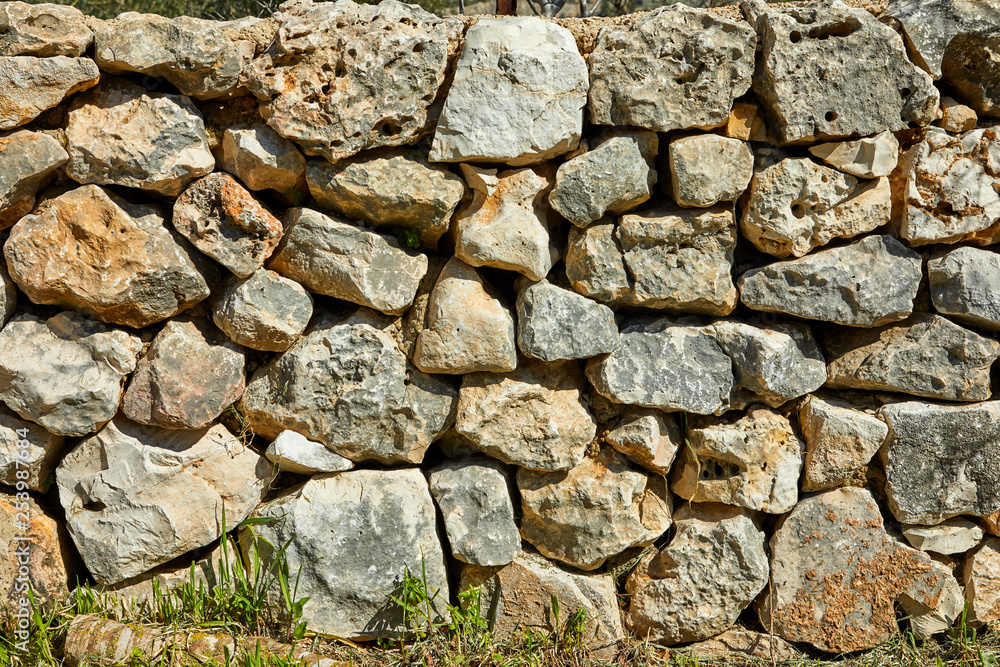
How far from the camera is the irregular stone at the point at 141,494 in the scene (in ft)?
8.04

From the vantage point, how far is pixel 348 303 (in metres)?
2.59

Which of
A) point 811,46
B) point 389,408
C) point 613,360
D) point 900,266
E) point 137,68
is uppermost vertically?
point 811,46

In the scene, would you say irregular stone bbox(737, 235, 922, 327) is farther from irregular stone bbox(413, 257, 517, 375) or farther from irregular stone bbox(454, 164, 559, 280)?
irregular stone bbox(413, 257, 517, 375)

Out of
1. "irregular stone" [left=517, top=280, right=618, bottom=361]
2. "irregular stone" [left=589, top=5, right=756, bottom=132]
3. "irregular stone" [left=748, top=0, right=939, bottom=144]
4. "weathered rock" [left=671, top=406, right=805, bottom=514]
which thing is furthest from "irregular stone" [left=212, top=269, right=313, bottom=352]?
"irregular stone" [left=748, top=0, right=939, bottom=144]

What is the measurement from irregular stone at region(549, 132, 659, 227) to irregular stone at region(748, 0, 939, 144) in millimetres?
458

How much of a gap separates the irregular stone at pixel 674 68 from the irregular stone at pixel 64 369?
190 centimetres

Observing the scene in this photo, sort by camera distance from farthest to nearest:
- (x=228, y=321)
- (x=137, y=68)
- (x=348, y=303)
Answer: (x=348, y=303) < (x=228, y=321) < (x=137, y=68)

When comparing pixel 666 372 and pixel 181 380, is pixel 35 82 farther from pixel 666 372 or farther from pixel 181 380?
pixel 666 372

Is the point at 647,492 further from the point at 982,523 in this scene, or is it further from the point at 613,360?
the point at 982,523

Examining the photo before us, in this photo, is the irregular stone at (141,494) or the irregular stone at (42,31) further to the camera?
the irregular stone at (141,494)

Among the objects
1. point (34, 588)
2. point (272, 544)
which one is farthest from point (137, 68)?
point (34, 588)

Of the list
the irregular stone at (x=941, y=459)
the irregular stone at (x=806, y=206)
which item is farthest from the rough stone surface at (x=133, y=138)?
the irregular stone at (x=941, y=459)

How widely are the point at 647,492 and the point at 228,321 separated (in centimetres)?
164

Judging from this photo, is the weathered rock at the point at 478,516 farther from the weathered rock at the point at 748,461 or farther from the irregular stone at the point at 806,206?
the irregular stone at the point at 806,206
